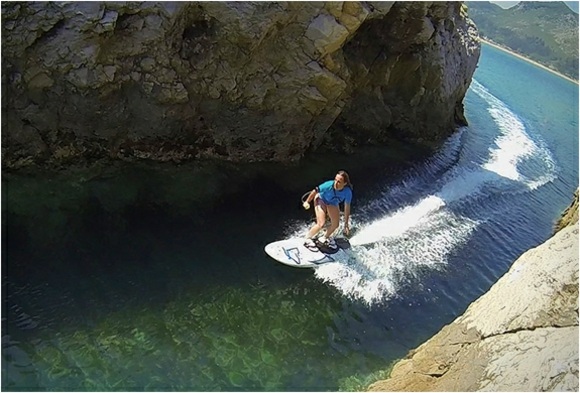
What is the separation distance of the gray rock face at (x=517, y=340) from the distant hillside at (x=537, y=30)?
345 ft

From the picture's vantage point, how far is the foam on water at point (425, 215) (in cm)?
1562

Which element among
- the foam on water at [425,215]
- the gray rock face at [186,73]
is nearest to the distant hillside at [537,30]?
the foam on water at [425,215]

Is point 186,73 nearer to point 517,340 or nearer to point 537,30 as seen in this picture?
point 517,340

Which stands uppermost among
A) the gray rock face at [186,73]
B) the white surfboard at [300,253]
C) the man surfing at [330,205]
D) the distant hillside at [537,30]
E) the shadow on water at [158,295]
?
the distant hillside at [537,30]

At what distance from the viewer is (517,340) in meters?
9.44

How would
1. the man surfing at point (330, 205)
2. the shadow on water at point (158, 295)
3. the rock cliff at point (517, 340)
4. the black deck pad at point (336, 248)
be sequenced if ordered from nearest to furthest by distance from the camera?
the rock cliff at point (517, 340)
the shadow on water at point (158, 295)
the man surfing at point (330, 205)
the black deck pad at point (336, 248)

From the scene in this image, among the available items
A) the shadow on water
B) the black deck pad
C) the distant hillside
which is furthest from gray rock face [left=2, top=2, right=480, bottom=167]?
the distant hillside

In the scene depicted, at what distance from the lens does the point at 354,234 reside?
17531 mm

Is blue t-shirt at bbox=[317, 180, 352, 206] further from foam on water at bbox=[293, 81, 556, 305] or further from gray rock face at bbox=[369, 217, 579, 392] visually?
gray rock face at bbox=[369, 217, 579, 392]

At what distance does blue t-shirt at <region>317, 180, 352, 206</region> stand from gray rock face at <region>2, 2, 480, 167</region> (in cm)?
455

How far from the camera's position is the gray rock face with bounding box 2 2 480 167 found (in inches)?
589

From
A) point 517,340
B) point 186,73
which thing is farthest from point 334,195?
point 517,340

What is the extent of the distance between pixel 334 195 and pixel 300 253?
189cm

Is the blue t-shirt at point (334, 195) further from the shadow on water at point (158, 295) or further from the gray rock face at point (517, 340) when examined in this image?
the gray rock face at point (517, 340)
